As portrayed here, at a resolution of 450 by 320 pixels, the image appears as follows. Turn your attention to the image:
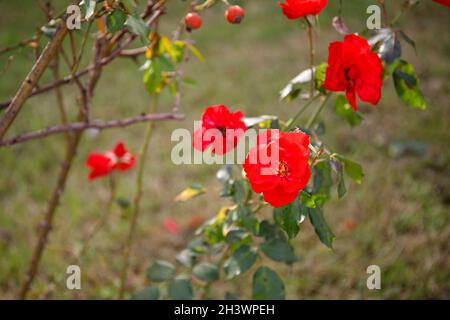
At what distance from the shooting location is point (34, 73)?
34.0 inches

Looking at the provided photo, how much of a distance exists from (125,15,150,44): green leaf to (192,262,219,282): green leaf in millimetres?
641

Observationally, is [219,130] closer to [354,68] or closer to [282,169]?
[282,169]

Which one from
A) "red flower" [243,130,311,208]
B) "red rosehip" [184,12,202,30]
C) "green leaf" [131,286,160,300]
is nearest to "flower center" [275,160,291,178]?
"red flower" [243,130,311,208]

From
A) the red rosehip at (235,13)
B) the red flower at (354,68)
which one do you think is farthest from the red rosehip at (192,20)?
the red flower at (354,68)

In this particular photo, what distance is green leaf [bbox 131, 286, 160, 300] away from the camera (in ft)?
3.95

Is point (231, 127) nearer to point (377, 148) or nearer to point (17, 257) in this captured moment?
point (17, 257)

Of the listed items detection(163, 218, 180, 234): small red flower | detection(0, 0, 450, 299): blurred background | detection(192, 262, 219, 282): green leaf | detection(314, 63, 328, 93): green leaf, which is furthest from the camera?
detection(163, 218, 180, 234): small red flower

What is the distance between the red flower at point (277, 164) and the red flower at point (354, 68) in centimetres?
17

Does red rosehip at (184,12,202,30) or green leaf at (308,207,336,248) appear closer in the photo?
green leaf at (308,207,336,248)

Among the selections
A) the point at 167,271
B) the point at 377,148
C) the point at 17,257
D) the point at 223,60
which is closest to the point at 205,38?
the point at 223,60

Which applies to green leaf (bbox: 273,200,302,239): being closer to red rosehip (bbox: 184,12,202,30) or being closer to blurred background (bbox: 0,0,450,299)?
red rosehip (bbox: 184,12,202,30)

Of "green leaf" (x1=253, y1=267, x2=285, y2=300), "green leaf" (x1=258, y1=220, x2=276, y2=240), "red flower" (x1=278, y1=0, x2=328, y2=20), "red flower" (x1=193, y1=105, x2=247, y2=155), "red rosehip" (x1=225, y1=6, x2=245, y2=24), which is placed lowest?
"green leaf" (x1=253, y1=267, x2=285, y2=300)

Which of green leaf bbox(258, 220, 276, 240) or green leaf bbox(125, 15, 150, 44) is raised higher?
green leaf bbox(125, 15, 150, 44)

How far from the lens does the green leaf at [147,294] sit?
1203 millimetres
